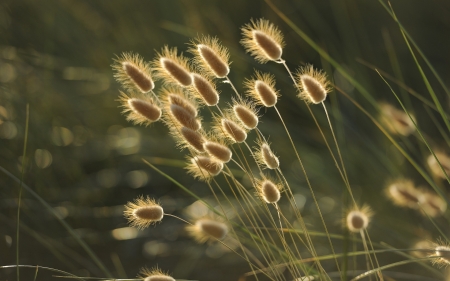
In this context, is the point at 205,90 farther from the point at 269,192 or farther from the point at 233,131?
the point at 269,192

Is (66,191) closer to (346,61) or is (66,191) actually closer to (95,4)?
(95,4)

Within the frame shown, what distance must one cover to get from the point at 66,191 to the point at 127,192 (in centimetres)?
21

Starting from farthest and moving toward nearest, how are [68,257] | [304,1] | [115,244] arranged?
[304,1] → [115,244] → [68,257]

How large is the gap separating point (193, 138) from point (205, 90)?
0.28ft

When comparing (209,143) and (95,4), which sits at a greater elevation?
(95,4)

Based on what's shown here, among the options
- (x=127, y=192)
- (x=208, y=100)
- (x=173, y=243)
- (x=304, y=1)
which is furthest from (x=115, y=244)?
(x=304, y=1)

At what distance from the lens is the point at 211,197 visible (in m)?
1.91

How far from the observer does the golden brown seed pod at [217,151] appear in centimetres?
83

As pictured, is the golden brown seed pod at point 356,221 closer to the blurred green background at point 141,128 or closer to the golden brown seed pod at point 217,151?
the golden brown seed pod at point 217,151

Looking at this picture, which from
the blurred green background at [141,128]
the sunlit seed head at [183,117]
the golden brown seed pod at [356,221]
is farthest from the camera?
the blurred green background at [141,128]

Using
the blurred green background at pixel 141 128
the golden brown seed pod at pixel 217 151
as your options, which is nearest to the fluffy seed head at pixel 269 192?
the golden brown seed pod at pixel 217 151

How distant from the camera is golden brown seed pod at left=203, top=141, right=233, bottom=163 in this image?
83 cm

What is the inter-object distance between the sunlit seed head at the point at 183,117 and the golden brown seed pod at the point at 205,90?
0.04 m

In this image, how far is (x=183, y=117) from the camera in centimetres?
85
